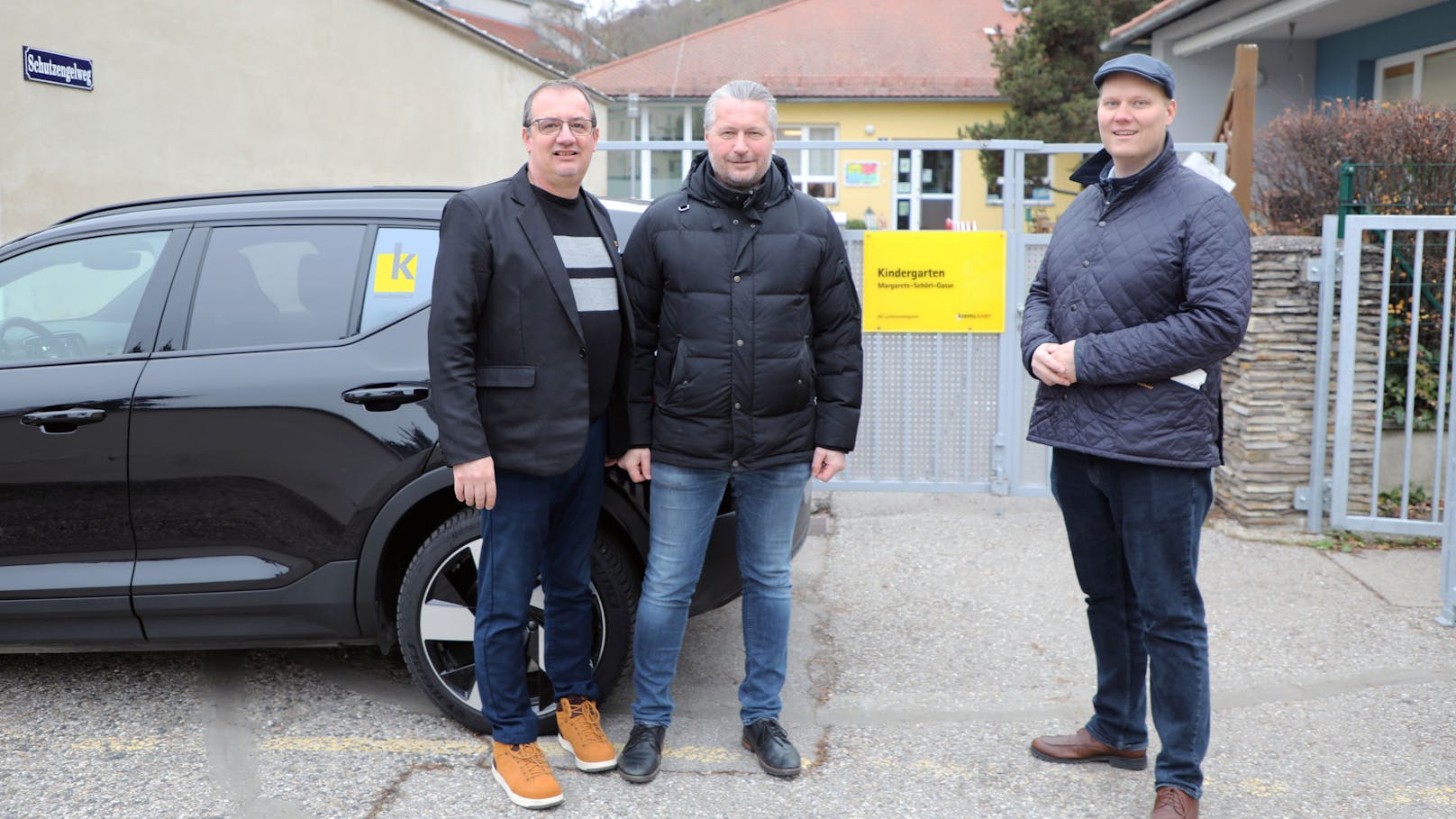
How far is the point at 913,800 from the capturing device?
3373mm

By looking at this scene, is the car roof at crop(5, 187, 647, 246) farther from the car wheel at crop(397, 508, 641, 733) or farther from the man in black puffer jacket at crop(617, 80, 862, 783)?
the car wheel at crop(397, 508, 641, 733)

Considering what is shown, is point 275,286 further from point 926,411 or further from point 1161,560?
point 926,411

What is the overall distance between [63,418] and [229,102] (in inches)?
296

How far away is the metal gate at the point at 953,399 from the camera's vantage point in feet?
20.0

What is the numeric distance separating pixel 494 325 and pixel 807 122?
25.0 meters

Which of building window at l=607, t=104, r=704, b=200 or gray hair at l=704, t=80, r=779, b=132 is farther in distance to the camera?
building window at l=607, t=104, r=704, b=200

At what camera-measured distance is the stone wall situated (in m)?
5.77

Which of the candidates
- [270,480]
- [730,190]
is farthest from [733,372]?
[270,480]

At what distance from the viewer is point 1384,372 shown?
5.77 metres

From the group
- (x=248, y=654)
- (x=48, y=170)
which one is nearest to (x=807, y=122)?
(x=48, y=170)

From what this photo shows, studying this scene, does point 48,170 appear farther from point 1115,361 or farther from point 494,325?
point 1115,361

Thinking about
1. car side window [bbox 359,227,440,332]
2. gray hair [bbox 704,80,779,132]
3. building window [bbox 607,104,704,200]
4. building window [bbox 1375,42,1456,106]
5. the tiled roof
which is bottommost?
car side window [bbox 359,227,440,332]

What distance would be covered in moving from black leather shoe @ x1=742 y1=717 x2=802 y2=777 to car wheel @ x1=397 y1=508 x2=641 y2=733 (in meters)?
0.46

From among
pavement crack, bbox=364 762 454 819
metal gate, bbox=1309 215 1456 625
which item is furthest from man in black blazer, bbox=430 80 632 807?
metal gate, bbox=1309 215 1456 625
